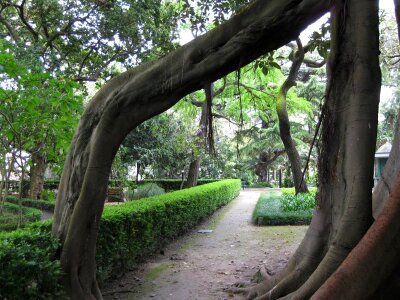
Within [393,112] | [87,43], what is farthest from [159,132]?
[393,112]

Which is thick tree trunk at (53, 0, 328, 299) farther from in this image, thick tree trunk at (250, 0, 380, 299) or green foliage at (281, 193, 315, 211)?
green foliage at (281, 193, 315, 211)

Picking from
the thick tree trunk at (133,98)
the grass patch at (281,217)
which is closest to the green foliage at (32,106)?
the thick tree trunk at (133,98)

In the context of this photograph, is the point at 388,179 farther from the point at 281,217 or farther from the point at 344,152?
the point at 281,217

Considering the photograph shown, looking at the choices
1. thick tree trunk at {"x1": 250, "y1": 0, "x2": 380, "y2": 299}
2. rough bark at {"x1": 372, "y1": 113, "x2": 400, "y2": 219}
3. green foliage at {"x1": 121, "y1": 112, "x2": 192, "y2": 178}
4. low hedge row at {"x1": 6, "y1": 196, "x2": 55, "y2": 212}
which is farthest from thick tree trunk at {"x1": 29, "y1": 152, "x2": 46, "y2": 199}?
rough bark at {"x1": 372, "y1": 113, "x2": 400, "y2": 219}

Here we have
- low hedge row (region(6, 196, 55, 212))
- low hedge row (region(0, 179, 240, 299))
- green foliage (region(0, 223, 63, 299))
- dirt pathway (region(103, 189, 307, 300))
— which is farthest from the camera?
low hedge row (region(6, 196, 55, 212))

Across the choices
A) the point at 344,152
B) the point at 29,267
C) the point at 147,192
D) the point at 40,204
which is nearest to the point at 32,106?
the point at 29,267

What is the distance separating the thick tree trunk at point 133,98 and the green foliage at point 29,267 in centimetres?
21

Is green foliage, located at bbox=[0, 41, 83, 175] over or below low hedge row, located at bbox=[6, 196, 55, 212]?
over

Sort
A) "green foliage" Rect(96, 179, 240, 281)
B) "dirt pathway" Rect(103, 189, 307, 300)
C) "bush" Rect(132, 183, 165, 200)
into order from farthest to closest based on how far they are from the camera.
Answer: "bush" Rect(132, 183, 165, 200), "green foliage" Rect(96, 179, 240, 281), "dirt pathway" Rect(103, 189, 307, 300)

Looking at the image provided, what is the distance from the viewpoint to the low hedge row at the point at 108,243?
12.1 feet

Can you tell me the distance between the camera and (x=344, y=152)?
12.9 feet

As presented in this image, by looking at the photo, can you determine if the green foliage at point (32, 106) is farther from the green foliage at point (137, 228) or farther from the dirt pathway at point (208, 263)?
the dirt pathway at point (208, 263)

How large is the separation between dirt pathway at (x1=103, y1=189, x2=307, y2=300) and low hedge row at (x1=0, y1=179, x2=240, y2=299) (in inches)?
13.3

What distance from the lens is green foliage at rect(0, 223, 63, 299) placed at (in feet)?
11.7
